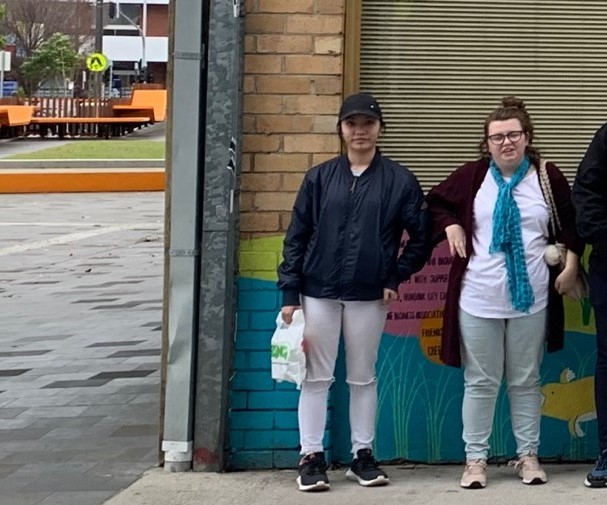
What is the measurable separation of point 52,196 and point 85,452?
66.8ft

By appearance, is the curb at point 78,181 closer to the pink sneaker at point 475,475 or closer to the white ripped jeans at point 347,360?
the white ripped jeans at point 347,360

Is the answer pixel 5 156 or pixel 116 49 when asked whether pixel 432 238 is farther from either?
Answer: pixel 116 49

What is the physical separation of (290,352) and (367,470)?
0.64 meters

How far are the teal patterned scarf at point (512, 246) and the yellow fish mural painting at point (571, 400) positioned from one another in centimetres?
74

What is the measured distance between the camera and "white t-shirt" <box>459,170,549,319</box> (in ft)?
17.1

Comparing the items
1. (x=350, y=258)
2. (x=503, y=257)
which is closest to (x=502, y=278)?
(x=503, y=257)

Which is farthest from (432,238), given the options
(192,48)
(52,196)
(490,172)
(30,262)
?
(52,196)

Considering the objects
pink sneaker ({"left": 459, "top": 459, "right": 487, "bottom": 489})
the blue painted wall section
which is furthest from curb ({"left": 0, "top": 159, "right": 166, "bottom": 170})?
pink sneaker ({"left": 459, "top": 459, "right": 487, "bottom": 489})

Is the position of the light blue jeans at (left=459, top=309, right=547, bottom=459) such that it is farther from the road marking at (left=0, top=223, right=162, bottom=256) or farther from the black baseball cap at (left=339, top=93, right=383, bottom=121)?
the road marking at (left=0, top=223, right=162, bottom=256)

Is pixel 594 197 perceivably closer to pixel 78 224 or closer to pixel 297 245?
pixel 297 245

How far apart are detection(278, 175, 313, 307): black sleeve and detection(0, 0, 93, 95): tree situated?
50548 millimetres

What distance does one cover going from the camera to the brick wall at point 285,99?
18.5 feet

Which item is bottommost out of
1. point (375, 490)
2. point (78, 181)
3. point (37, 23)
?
point (78, 181)

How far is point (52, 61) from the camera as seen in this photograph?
52938mm
